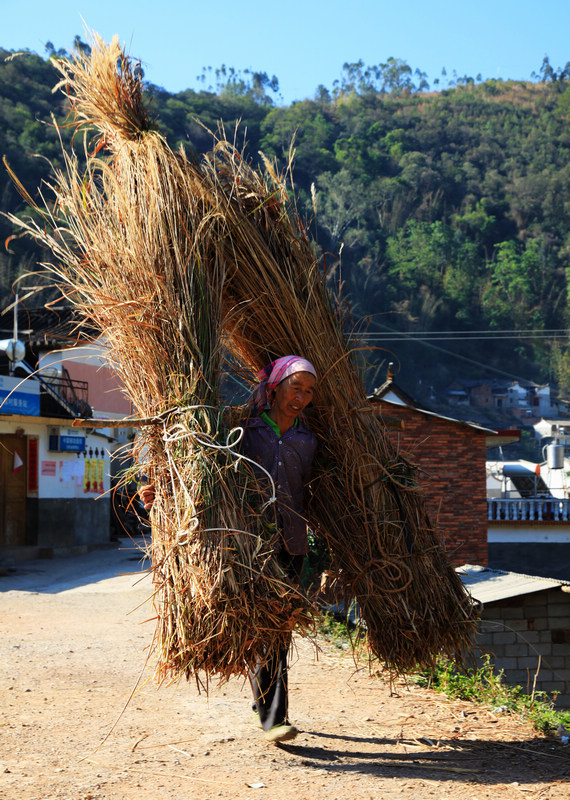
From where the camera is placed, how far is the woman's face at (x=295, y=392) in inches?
125

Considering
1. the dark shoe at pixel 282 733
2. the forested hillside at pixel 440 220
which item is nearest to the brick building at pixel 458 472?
the dark shoe at pixel 282 733

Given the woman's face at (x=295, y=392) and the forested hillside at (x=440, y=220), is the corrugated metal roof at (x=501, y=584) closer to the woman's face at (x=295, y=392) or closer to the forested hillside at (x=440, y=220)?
the woman's face at (x=295, y=392)

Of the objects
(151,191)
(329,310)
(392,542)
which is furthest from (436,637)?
(151,191)

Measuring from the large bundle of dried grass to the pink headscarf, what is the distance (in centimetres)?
21

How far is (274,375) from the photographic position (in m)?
3.25

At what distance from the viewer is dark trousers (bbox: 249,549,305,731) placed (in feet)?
10.2

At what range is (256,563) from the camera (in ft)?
9.24

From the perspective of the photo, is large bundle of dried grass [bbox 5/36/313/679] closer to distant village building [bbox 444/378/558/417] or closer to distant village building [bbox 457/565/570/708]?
distant village building [bbox 457/565/570/708]

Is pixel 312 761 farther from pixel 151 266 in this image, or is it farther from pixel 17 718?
pixel 151 266

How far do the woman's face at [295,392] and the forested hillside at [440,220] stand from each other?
49569 millimetres

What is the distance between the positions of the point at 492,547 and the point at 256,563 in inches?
729

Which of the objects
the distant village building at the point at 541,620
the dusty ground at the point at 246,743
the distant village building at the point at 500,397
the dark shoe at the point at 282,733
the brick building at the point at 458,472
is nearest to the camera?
the dusty ground at the point at 246,743

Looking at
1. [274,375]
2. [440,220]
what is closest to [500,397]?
[440,220]

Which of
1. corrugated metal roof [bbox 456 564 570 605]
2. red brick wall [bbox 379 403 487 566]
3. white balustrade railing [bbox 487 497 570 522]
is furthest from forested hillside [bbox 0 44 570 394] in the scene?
corrugated metal roof [bbox 456 564 570 605]
